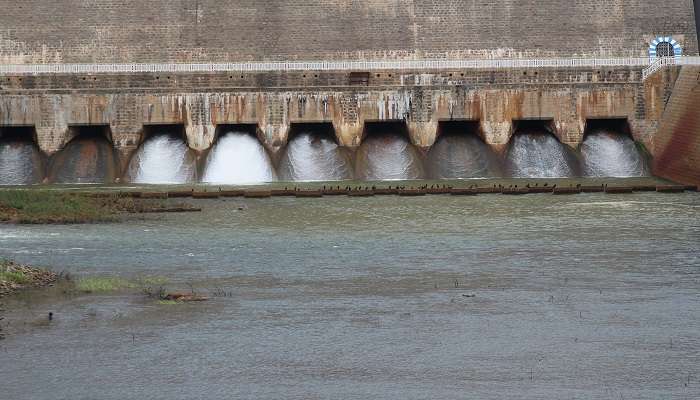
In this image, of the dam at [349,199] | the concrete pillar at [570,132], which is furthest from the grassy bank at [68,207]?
the concrete pillar at [570,132]

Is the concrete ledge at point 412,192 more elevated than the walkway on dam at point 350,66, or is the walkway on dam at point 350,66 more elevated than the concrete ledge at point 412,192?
the walkway on dam at point 350,66

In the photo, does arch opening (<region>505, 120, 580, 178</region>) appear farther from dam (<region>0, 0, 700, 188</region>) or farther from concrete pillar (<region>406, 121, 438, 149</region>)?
concrete pillar (<region>406, 121, 438, 149</region>)

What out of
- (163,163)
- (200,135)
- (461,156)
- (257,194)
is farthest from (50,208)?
(461,156)

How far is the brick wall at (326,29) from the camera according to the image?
53625 mm

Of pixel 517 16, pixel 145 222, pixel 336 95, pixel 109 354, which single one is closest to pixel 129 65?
pixel 336 95

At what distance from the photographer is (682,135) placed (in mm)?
43062

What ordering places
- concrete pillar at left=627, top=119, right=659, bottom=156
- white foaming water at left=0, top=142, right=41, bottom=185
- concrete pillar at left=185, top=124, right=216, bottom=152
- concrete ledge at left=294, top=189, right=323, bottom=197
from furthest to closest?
1. concrete pillar at left=185, top=124, right=216, bottom=152
2. concrete pillar at left=627, top=119, right=659, bottom=156
3. white foaming water at left=0, top=142, right=41, bottom=185
4. concrete ledge at left=294, top=189, right=323, bottom=197

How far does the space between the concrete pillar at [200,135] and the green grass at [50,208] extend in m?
11.1

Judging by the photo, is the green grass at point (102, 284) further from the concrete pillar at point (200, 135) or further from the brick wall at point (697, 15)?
the brick wall at point (697, 15)

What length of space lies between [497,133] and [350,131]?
509 centimetres

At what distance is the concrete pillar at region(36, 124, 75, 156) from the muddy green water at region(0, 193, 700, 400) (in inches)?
652

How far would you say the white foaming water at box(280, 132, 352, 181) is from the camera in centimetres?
4578

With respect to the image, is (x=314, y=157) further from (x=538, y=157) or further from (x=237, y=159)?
(x=538, y=157)

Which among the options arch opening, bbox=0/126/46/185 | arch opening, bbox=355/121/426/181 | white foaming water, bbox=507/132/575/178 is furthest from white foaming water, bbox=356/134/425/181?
arch opening, bbox=0/126/46/185
